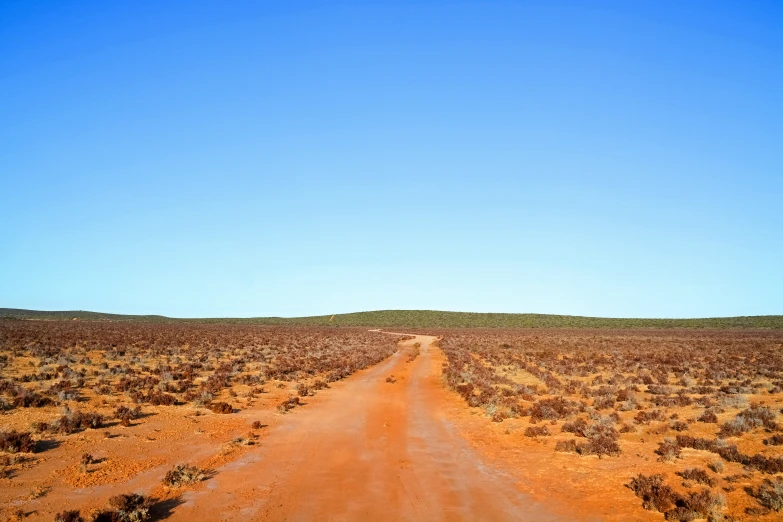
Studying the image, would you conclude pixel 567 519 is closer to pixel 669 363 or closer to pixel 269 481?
pixel 269 481

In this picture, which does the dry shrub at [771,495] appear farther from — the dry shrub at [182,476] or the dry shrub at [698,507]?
the dry shrub at [182,476]

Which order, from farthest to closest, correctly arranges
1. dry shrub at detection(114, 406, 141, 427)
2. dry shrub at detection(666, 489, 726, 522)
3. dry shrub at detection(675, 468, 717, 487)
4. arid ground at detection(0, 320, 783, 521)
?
dry shrub at detection(114, 406, 141, 427), dry shrub at detection(675, 468, 717, 487), arid ground at detection(0, 320, 783, 521), dry shrub at detection(666, 489, 726, 522)

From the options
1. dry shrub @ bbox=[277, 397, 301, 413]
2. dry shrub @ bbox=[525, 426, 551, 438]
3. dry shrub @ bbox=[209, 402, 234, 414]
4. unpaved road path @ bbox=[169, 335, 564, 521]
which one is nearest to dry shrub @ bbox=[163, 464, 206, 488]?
unpaved road path @ bbox=[169, 335, 564, 521]

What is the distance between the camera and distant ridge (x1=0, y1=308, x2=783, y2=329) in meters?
131

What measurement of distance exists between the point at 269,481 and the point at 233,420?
6596 mm

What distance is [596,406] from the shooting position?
63.4 feet

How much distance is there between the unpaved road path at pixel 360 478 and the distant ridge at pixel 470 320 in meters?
124

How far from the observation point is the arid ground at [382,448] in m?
9.12

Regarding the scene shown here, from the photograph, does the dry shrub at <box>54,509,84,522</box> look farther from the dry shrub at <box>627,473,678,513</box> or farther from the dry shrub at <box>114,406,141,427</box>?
the dry shrub at <box>627,473,678,513</box>

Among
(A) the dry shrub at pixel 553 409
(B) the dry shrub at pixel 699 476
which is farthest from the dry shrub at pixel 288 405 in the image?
(B) the dry shrub at pixel 699 476

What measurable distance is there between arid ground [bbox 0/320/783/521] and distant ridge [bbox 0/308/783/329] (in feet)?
386

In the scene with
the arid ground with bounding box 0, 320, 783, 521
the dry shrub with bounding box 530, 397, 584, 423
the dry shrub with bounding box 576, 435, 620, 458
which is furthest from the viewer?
the dry shrub with bounding box 530, 397, 584, 423

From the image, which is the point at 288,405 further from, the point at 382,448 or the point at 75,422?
the point at 75,422

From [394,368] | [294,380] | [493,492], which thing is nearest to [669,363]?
[394,368]
